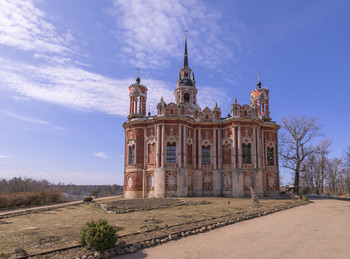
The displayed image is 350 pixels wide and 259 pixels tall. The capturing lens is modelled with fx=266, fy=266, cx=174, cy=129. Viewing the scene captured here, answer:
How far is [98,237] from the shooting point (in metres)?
9.20

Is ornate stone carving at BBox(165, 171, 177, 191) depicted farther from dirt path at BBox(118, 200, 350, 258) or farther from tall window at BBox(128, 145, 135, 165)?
dirt path at BBox(118, 200, 350, 258)

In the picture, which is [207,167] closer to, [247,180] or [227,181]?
[227,181]

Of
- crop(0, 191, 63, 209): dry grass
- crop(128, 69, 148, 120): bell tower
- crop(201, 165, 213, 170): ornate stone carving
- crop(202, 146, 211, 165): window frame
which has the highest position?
crop(128, 69, 148, 120): bell tower

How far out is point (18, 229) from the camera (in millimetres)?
13672

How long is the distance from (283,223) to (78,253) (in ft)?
36.0

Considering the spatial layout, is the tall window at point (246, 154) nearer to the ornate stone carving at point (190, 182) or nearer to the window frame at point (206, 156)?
the window frame at point (206, 156)

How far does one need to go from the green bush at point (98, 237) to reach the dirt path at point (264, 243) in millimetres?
829

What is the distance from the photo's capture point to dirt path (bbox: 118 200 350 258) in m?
9.34

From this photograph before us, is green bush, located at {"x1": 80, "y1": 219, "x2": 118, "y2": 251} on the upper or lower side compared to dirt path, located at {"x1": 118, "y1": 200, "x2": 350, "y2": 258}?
upper

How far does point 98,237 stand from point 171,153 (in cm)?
2277

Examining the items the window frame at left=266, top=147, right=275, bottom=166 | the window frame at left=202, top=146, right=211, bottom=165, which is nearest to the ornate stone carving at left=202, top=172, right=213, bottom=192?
the window frame at left=202, top=146, right=211, bottom=165

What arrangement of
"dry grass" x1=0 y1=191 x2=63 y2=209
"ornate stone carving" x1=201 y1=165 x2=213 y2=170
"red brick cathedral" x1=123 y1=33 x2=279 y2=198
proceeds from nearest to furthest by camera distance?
"dry grass" x1=0 y1=191 x2=63 y2=209, "red brick cathedral" x1=123 y1=33 x2=279 y2=198, "ornate stone carving" x1=201 y1=165 x2=213 y2=170

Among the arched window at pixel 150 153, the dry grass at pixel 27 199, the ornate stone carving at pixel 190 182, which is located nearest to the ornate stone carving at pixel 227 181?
the ornate stone carving at pixel 190 182

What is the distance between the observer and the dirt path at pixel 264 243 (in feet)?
30.6
